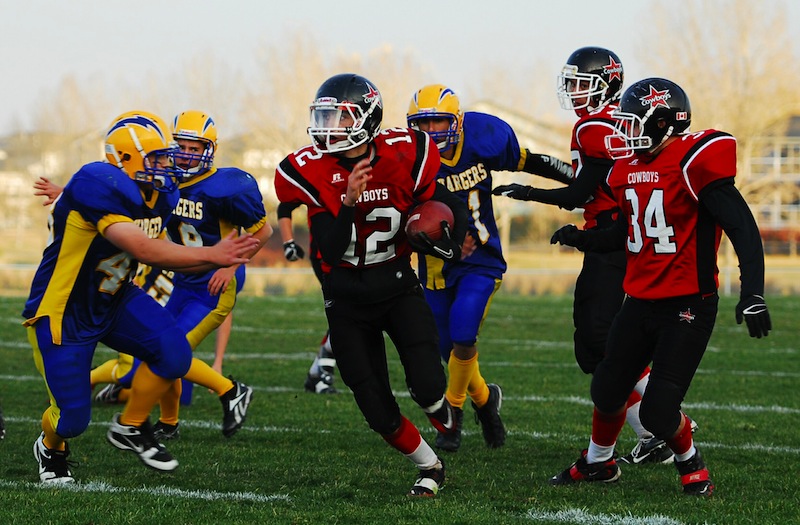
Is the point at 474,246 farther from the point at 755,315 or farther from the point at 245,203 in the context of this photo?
the point at 755,315

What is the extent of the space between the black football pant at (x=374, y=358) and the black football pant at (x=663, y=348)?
0.77m

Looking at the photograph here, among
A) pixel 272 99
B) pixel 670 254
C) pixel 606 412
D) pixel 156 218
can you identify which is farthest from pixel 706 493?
pixel 272 99

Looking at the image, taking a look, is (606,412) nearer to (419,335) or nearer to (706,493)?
(706,493)

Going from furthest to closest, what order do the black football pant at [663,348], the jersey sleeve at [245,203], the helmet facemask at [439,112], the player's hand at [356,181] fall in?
the jersey sleeve at [245,203]
the helmet facemask at [439,112]
the black football pant at [663,348]
the player's hand at [356,181]

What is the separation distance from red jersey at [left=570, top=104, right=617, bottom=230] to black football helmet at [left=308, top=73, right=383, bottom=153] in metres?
1.37

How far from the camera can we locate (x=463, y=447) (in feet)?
18.5

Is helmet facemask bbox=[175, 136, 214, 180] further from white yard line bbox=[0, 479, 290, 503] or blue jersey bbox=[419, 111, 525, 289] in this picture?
white yard line bbox=[0, 479, 290, 503]

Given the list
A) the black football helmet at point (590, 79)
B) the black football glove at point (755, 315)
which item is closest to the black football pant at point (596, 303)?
the black football helmet at point (590, 79)

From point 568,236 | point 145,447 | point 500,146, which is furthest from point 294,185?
point 500,146

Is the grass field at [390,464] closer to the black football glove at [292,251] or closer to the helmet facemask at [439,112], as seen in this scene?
the black football glove at [292,251]

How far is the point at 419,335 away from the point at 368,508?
741mm

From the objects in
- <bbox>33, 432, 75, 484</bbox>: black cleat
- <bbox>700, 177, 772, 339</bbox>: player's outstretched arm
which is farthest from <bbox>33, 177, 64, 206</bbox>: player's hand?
<bbox>700, 177, 772, 339</bbox>: player's outstretched arm

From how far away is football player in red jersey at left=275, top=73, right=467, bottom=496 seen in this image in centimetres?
436

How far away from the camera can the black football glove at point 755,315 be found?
393 centimetres
